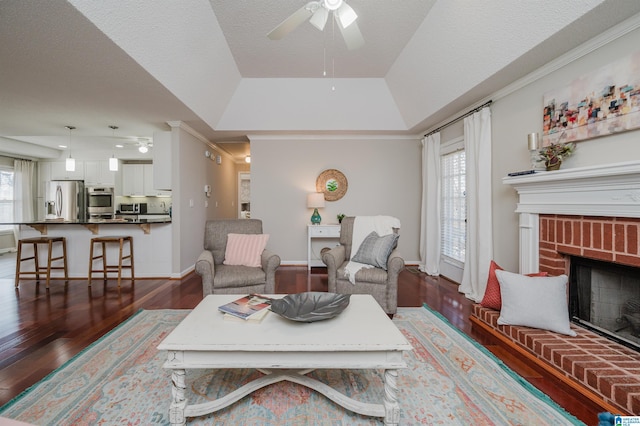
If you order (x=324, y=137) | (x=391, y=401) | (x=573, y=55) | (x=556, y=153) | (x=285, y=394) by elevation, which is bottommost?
(x=285, y=394)

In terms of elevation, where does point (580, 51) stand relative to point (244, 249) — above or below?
above

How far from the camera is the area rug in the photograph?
1.41 meters

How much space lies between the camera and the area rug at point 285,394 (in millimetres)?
1405

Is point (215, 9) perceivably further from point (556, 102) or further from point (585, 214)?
point (585, 214)

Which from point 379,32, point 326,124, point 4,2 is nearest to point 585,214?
point 379,32

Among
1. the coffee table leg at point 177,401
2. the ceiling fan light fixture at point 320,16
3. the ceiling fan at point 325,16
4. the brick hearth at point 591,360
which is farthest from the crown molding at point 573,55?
the coffee table leg at point 177,401

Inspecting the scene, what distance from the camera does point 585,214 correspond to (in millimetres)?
1996

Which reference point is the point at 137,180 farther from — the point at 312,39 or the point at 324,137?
the point at 312,39

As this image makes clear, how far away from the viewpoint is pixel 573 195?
2.07 m

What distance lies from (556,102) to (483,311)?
6.25 ft

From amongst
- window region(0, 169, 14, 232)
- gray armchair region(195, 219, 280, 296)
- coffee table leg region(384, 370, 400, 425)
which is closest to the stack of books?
coffee table leg region(384, 370, 400, 425)

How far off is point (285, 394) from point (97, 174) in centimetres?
773

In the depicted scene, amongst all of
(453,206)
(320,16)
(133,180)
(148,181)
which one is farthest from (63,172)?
(453,206)

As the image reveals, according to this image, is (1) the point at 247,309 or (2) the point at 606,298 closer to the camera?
(1) the point at 247,309
